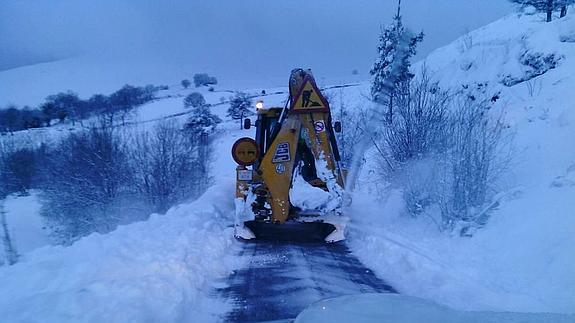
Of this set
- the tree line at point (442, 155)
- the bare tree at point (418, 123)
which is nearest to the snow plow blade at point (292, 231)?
the tree line at point (442, 155)

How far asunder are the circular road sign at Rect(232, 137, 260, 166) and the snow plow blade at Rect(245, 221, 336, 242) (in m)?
1.33

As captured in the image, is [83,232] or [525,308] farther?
[83,232]

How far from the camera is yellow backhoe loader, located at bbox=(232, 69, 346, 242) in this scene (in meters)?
9.42

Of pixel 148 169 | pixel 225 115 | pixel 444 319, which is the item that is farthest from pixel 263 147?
pixel 225 115

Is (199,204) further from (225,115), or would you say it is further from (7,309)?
(225,115)

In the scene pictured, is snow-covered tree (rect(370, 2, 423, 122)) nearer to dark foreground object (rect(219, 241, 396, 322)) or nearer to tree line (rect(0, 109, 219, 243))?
tree line (rect(0, 109, 219, 243))

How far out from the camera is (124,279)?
5.43 meters

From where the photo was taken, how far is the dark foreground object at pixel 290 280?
216 inches

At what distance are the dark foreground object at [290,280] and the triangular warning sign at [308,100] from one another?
9.25ft

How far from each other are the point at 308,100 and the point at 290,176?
1631 millimetres

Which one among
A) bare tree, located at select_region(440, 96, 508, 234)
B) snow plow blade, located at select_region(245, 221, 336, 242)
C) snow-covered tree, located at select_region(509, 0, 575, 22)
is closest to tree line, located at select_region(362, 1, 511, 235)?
bare tree, located at select_region(440, 96, 508, 234)

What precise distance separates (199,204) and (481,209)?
6723 mm

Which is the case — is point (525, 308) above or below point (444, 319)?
below

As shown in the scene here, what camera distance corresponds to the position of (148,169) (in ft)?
85.8
